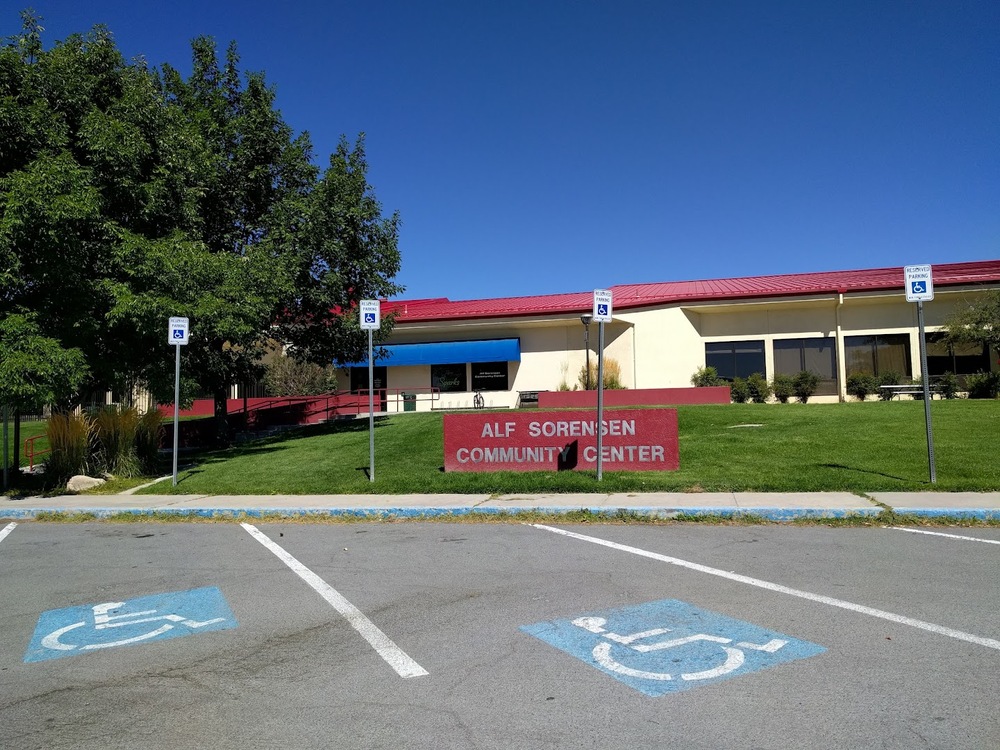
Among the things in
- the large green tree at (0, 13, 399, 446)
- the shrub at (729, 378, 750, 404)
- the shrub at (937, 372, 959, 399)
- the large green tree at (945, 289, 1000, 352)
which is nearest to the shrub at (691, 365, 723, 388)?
the shrub at (729, 378, 750, 404)

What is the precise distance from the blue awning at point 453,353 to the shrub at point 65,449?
1628cm

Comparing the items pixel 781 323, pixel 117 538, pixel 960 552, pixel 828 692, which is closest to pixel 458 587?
pixel 828 692

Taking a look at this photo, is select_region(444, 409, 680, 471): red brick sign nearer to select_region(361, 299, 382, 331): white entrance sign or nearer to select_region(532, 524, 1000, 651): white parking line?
select_region(361, 299, 382, 331): white entrance sign

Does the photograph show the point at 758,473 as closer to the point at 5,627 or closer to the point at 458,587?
the point at 458,587

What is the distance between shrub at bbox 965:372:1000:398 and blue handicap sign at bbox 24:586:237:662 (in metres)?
24.5

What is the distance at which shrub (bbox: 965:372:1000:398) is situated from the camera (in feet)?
76.0

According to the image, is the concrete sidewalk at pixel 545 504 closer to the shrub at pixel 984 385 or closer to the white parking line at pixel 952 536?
the white parking line at pixel 952 536

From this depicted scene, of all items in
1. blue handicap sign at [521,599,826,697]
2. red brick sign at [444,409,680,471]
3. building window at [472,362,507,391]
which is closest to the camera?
blue handicap sign at [521,599,826,697]

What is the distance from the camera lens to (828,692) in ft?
13.3

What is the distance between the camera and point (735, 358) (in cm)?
2916

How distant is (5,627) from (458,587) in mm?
3611

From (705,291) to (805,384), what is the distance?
19.5ft

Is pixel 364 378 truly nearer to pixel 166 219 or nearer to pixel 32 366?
pixel 166 219

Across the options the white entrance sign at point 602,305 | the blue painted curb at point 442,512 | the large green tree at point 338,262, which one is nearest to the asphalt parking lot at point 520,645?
the blue painted curb at point 442,512
